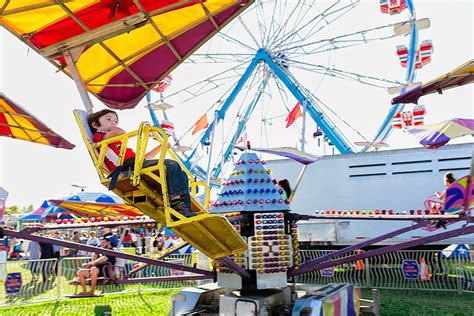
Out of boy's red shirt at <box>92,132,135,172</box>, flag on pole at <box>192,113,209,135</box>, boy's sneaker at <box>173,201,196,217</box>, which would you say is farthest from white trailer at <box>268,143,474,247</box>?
boy's red shirt at <box>92,132,135,172</box>

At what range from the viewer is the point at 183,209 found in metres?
3.73

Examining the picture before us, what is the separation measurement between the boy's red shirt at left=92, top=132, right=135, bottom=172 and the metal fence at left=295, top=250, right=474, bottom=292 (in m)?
7.77

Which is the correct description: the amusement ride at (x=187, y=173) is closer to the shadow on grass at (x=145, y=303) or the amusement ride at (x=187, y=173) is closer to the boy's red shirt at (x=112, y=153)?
the boy's red shirt at (x=112, y=153)

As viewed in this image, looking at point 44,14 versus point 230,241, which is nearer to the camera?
point 44,14

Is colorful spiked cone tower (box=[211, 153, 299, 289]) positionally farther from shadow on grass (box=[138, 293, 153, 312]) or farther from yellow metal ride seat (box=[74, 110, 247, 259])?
shadow on grass (box=[138, 293, 153, 312])

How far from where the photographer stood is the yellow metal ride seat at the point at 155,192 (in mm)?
3510

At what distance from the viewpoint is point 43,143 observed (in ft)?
23.3

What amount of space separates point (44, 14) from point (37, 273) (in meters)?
7.64

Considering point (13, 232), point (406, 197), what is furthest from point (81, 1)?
point (406, 197)

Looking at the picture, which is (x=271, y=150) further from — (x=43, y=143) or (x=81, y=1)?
(x=81, y=1)

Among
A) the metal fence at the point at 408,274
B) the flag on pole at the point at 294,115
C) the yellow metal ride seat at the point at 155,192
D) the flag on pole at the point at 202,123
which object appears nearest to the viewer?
the yellow metal ride seat at the point at 155,192

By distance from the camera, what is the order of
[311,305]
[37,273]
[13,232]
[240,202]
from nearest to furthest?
1. [13,232]
2. [311,305]
3. [240,202]
4. [37,273]

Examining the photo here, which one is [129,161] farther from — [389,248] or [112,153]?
[389,248]

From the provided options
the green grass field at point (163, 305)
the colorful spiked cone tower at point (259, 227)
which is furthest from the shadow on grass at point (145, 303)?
the colorful spiked cone tower at point (259, 227)
